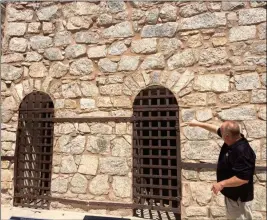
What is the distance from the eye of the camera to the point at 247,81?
3490 mm

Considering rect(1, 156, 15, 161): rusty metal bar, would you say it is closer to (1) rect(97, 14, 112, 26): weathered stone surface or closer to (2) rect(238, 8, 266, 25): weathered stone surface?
(1) rect(97, 14, 112, 26): weathered stone surface

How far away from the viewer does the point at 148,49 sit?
389 centimetres

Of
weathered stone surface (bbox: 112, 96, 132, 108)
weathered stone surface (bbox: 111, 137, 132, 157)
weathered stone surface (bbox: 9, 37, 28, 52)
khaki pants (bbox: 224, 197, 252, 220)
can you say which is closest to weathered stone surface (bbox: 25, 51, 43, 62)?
weathered stone surface (bbox: 9, 37, 28, 52)

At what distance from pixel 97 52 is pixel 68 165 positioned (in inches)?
68.3

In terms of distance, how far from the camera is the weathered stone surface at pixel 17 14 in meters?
4.45

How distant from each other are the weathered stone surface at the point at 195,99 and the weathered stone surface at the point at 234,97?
22 centimetres

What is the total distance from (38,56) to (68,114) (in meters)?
1.10

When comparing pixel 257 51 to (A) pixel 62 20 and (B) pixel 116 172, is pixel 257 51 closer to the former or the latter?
(B) pixel 116 172

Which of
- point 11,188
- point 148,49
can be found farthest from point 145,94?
point 11,188

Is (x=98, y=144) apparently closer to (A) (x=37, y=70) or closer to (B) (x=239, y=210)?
(A) (x=37, y=70)

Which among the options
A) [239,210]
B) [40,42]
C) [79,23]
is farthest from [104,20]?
[239,210]

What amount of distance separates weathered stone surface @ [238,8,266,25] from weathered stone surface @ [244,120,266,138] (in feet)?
4.27

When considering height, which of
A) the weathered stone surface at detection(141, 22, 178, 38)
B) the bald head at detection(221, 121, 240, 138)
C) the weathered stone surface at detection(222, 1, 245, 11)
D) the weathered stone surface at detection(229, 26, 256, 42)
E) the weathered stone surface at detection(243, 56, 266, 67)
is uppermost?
the weathered stone surface at detection(222, 1, 245, 11)

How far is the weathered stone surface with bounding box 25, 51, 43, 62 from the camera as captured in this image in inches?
172
